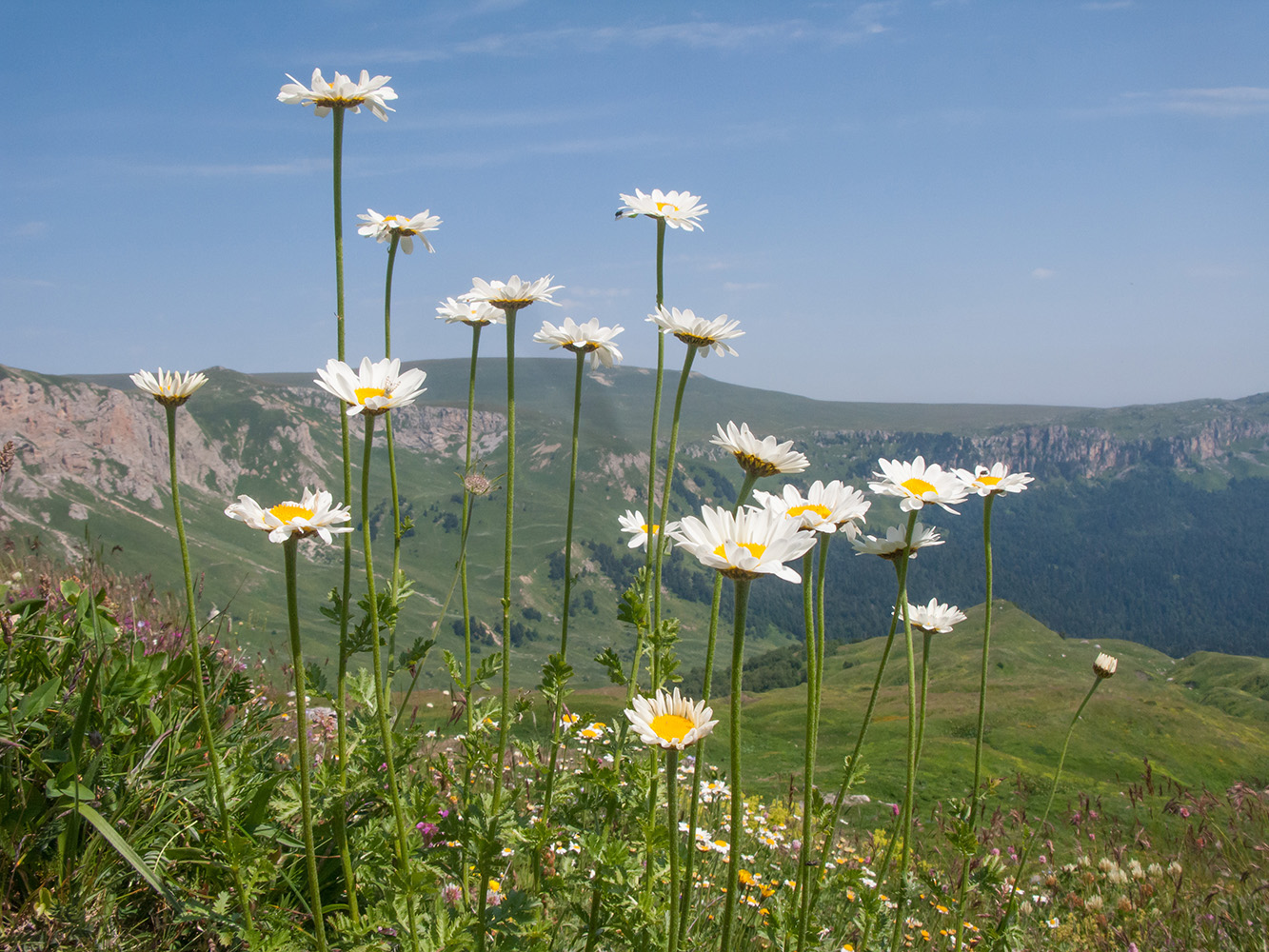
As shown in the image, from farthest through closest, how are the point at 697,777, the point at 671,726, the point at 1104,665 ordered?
1. the point at 1104,665
2. the point at 671,726
3. the point at 697,777

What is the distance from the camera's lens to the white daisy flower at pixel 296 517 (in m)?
2.91

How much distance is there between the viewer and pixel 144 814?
446 centimetres

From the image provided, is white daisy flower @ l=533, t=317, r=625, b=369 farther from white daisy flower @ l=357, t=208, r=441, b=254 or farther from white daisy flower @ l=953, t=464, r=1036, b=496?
white daisy flower @ l=953, t=464, r=1036, b=496

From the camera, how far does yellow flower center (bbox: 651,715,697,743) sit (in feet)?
9.42

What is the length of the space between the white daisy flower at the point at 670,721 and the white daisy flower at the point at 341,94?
3.02m

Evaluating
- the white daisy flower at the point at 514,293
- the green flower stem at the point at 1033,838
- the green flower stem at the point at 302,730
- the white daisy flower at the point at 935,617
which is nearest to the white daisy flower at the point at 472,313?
the white daisy flower at the point at 514,293

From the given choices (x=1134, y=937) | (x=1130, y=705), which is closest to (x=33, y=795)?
(x=1134, y=937)

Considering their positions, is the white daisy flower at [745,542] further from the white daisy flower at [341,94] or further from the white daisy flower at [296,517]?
the white daisy flower at [341,94]

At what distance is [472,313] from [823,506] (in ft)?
8.14

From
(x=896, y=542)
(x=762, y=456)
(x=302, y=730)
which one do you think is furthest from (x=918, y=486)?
(x=302, y=730)

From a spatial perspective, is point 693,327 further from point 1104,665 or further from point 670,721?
point 1104,665

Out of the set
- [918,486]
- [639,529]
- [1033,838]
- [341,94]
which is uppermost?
[341,94]

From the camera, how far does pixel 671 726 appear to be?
2.98 m

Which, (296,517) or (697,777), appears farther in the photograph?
(296,517)
